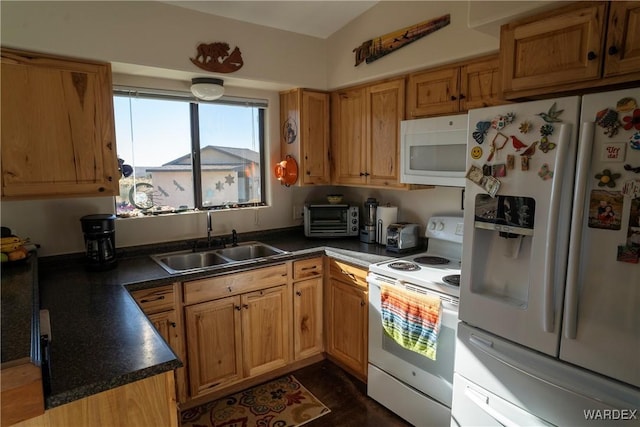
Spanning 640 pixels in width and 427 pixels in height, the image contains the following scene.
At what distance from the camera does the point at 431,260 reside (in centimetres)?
257

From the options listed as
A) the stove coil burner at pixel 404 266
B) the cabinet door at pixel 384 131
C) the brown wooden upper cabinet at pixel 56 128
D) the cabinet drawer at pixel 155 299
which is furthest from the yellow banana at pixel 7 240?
the cabinet door at pixel 384 131

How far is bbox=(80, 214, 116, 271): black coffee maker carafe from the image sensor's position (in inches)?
90.4

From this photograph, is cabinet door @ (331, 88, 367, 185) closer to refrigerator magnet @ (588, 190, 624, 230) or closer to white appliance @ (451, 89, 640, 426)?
white appliance @ (451, 89, 640, 426)

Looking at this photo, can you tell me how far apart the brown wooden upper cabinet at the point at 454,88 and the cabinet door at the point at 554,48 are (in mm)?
355

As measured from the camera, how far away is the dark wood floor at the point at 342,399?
2400 mm

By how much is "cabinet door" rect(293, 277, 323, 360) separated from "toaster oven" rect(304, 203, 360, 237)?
48cm

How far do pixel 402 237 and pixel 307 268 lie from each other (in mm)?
744

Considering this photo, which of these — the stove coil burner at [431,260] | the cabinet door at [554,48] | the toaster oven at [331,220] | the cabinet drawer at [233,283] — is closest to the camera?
the cabinet door at [554,48]

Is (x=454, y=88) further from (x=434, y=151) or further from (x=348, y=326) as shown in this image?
(x=348, y=326)

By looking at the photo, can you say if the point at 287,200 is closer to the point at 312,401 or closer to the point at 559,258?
the point at 312,401

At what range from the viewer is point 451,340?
203 centimetres

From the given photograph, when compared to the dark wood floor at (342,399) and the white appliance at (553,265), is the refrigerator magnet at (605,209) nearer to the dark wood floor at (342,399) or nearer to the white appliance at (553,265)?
the white appliance at (553,265)

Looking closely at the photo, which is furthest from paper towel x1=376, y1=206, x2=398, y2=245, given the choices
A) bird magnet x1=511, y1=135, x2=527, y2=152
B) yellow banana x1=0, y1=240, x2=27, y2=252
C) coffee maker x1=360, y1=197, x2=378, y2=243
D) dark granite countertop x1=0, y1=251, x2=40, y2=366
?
yellow banana x1=0, y1=240, x2=27, y2=252

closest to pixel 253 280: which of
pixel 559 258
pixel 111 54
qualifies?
pixel 111 54
